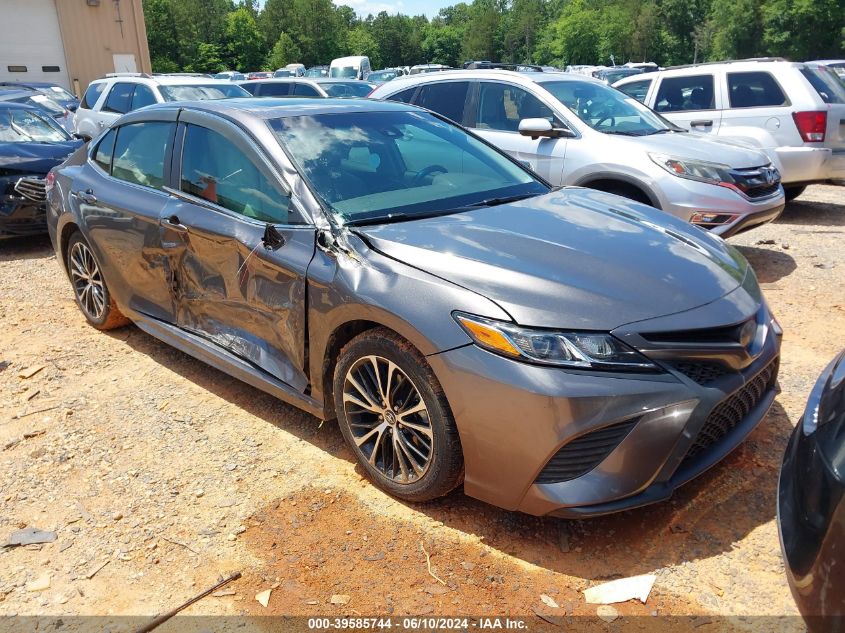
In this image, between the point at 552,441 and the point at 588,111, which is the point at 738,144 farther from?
the point at 552,441

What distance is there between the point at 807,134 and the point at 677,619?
292 inches

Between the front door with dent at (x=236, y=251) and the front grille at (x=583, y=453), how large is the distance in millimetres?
1333

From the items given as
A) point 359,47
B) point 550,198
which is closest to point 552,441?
point 550,198

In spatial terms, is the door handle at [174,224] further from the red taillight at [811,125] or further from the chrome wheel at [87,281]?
the red taillight at [811,125]

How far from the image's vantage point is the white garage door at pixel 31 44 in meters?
31.2

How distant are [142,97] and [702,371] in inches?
417

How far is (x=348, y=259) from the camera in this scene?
3.06m

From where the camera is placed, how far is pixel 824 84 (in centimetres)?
851

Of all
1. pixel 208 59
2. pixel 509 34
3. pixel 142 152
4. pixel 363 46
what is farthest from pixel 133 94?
pixel 509 34

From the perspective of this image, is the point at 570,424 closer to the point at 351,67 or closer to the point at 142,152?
the point at 142,152

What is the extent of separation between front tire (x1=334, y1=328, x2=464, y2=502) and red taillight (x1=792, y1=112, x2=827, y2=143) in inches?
286

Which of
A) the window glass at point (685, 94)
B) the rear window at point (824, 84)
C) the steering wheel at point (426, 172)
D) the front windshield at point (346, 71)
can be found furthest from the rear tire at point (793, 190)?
the front windshield at point (346, 71)

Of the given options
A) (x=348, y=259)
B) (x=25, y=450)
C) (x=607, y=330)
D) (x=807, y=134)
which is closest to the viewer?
(x=607, y=330)

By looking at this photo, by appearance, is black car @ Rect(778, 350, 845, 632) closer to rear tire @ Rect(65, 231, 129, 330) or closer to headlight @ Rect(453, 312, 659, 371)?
headlight @ Rect(453, 312, 659, 371)
